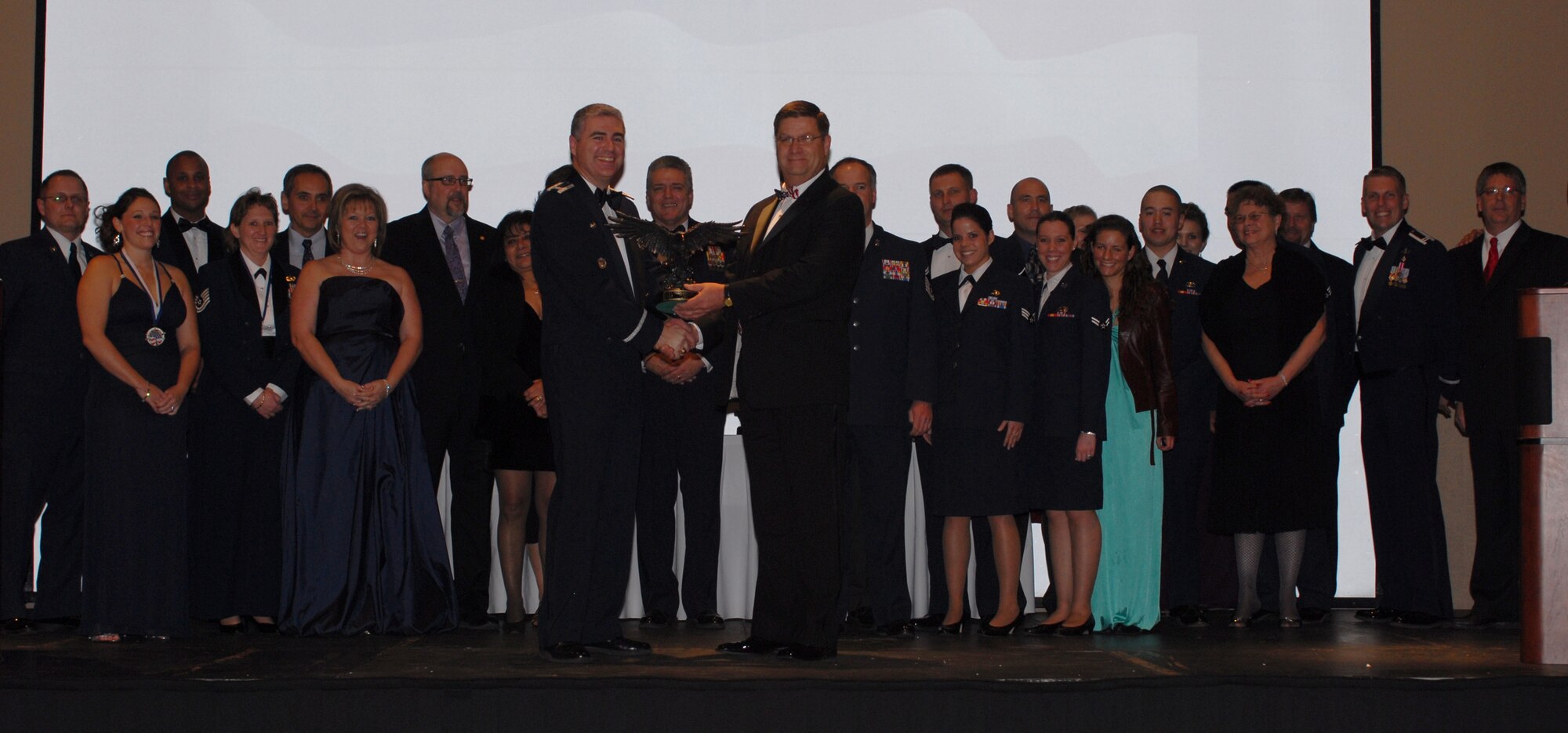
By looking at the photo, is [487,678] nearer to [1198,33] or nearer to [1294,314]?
[1294,314]

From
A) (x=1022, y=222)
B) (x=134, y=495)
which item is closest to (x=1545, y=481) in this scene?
(x=1022, y=222)

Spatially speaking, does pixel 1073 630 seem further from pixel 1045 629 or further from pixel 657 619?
pixel 657 619

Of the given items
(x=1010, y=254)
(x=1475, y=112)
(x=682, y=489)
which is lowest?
(x=682, y=489)

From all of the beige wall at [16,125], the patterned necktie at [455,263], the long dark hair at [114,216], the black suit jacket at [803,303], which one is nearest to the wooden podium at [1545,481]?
the black suit jacket at [803,303]

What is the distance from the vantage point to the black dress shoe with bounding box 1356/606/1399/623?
5172 millimetres

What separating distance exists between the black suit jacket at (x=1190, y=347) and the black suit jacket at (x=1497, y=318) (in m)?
0.96

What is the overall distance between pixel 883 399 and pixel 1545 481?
208 centimetres

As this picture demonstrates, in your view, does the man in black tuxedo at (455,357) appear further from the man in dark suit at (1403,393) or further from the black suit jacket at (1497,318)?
the black suit jacket at (1497,318)

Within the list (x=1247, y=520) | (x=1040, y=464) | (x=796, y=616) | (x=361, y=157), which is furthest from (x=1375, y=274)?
(x=361, y=157)

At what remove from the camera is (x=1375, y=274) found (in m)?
5.32

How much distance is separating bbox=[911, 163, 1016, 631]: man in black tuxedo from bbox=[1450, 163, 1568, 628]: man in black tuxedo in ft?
5.56

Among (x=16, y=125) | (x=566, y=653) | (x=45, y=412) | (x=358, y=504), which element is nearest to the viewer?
(x=566, y=653)

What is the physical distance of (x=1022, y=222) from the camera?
18.5ft

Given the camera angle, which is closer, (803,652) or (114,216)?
(803,652)
